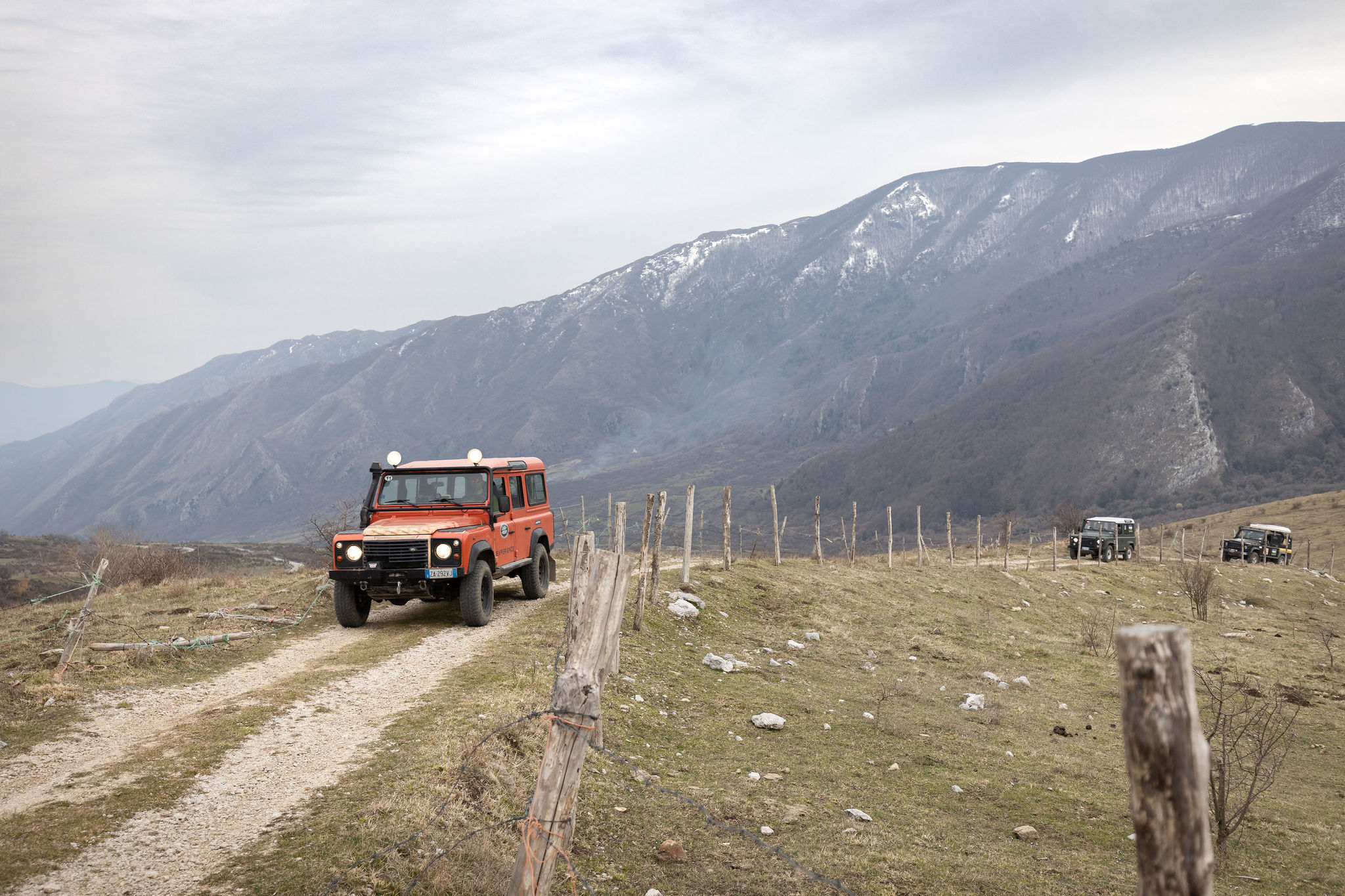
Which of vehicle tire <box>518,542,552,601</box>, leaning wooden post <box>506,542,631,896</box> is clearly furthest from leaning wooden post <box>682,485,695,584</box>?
leaning wooden post <box>506,542,631,896</box>

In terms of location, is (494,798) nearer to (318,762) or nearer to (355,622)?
(318,762)

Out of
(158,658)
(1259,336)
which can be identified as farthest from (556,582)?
(1259,336)

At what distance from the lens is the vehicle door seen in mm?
15148

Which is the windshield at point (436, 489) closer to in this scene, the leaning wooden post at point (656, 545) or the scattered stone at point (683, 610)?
the leaning wooden post at point (656, 545)

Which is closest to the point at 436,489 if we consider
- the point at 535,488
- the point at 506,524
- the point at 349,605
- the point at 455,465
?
the point at 455,465

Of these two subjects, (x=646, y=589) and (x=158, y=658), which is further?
(x=646, y=589)

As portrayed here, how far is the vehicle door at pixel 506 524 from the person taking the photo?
→ 1515 centimetres

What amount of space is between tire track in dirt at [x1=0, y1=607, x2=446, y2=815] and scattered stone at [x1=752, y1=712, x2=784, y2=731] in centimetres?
646

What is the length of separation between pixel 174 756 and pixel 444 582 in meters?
6.18

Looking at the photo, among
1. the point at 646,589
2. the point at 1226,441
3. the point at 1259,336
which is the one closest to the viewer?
the point at 646,589

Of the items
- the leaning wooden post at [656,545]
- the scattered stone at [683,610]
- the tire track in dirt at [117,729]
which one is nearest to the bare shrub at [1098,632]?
the scattered stone at [683,610]

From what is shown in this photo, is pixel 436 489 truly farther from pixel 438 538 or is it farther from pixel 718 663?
pixel 718 663

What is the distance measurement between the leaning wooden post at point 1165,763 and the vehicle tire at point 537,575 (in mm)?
15090

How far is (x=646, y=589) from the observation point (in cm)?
1861
